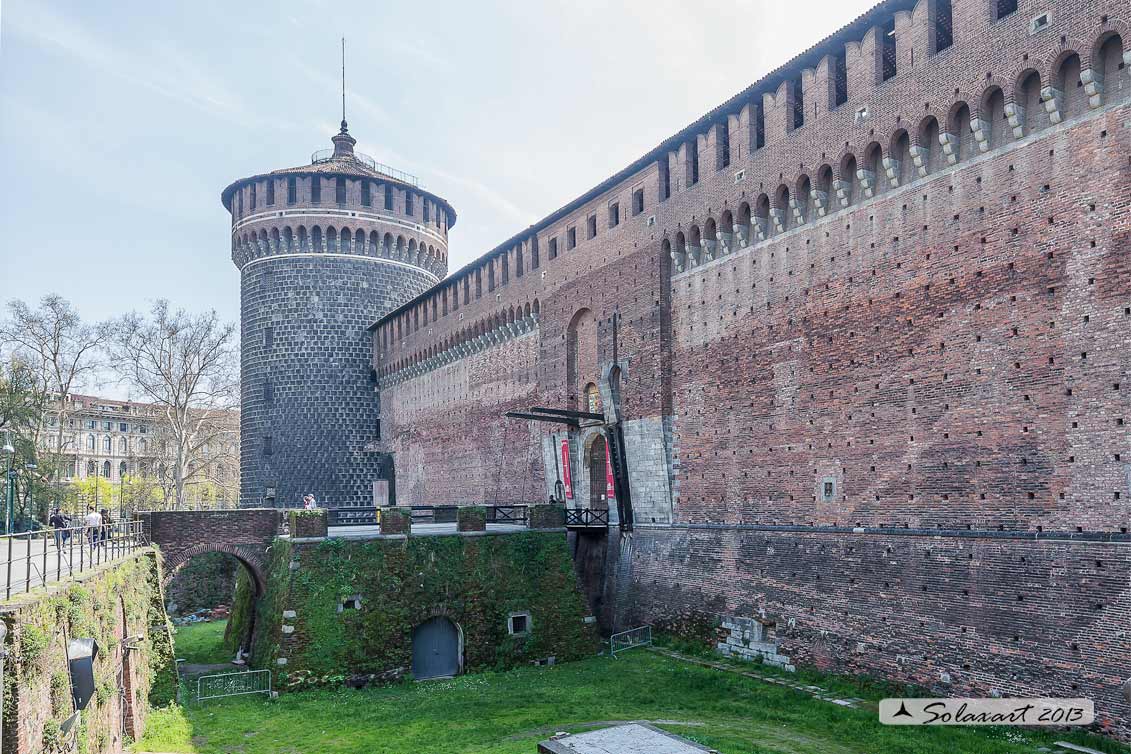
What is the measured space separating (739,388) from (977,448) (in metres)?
6.13

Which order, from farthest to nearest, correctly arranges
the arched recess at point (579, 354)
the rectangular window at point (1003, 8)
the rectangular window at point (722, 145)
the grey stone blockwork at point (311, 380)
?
the grey stone blockwork at point (311, 380), the arched recess at point (579, 354), the rectangular window at point (722, 145), the rectangular window at point (1003, 8)

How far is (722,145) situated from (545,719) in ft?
42.6

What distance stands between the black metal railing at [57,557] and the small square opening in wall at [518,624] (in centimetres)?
822

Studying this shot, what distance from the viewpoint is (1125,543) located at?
12.1 m

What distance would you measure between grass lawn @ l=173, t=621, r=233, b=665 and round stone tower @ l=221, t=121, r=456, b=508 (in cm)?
1022

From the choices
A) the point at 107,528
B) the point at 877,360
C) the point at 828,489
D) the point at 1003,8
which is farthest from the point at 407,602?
the point at 1003,8

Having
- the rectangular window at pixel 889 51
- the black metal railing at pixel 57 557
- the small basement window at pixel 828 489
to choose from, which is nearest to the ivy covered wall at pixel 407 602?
the black metal railing at pixel 57 557

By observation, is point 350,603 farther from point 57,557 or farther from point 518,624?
point 57,557

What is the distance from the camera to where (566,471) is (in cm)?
2575

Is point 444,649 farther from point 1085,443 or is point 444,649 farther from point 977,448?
point 1085,443

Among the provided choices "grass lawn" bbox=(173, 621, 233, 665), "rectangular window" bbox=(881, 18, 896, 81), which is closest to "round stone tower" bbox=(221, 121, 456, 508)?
"grass lawn" bbox=(173, 621, 233, 665)

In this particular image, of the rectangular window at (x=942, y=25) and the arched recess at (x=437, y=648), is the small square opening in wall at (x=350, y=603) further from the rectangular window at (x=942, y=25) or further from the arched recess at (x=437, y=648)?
the rectangular window at (x=942, y=25)

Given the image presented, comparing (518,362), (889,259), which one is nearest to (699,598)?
(889,259)

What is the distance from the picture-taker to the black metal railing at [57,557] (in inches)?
363
